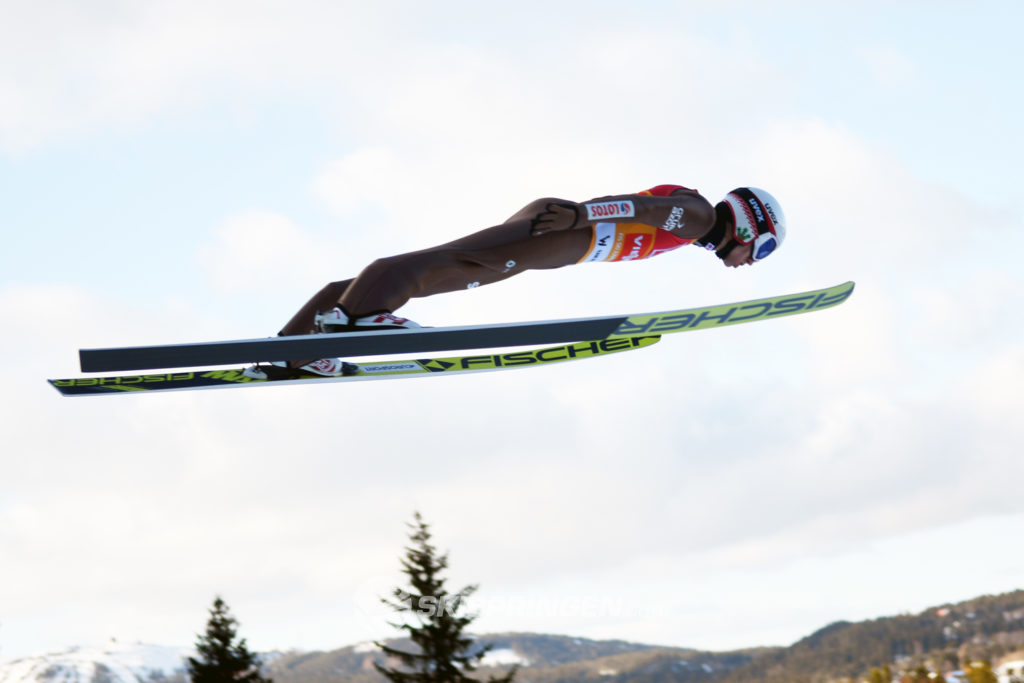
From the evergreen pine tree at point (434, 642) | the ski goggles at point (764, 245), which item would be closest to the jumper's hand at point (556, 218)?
the ski goggles at point (764, 245)

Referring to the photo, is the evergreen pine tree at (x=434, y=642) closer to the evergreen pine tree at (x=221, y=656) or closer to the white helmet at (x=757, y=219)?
the evergreen pine tree at (x=221, y=656)

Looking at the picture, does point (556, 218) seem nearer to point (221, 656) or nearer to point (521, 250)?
point (521, 250)

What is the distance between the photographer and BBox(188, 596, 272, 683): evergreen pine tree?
26.5m

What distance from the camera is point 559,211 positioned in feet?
22.6

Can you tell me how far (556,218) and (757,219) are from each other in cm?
218

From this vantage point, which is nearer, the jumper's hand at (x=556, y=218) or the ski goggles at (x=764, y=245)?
the jumper's hand at (x=556, y=218)

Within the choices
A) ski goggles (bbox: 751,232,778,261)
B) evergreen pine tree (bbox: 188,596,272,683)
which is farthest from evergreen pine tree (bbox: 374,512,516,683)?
ski goggles (bbox: 751,232,778,261)

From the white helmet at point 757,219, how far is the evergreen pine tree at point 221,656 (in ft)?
72.9

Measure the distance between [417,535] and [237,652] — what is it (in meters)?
6.16

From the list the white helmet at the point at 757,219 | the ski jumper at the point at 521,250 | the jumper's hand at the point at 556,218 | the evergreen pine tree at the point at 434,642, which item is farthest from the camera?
the evergreen pine tree at the point at 434,642

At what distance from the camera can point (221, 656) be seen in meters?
27.0

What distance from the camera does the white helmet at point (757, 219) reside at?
318 inches

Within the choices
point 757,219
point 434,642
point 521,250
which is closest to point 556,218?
point 521,250

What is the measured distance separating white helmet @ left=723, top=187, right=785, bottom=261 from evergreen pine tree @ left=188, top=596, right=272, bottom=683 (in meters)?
22.2
